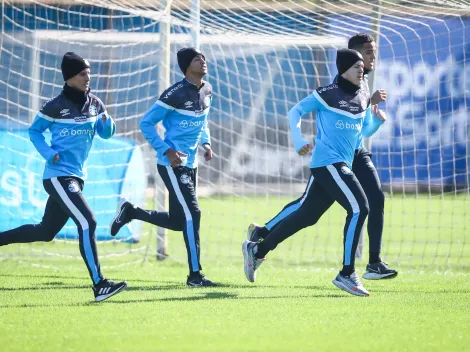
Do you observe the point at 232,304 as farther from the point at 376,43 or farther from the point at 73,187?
the point at 376,43

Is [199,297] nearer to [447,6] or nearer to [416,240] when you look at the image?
[447,6]

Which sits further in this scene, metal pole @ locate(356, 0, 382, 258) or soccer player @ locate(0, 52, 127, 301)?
metal pole @ locate(356, 0, 382, 258)

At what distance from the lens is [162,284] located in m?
8.52

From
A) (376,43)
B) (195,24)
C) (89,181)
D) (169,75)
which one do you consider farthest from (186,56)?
(89,181)

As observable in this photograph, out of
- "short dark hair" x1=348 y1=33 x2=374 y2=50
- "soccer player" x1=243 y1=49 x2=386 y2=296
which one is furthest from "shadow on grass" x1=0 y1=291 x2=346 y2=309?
"short dark hair" x1=348 y1=33 x2=374 y2=50

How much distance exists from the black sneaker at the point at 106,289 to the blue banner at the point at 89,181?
3.95m

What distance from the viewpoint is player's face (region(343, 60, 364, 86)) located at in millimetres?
7656

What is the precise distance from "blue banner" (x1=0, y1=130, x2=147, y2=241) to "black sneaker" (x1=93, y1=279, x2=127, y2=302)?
395 centimetres

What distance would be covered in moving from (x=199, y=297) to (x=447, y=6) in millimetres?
4553

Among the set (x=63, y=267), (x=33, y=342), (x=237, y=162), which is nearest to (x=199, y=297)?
(x=33, y=342)

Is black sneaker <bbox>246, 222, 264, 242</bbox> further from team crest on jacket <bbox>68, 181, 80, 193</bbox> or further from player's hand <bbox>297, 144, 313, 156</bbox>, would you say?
team crest on jacket <bbox>68, 181, 80, 193</bbox>

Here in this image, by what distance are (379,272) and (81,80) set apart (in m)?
3.12

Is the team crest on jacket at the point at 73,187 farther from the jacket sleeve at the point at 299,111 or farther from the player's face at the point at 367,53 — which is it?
the player's face at the point at 367,53

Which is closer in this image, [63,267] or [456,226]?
[63,267]
